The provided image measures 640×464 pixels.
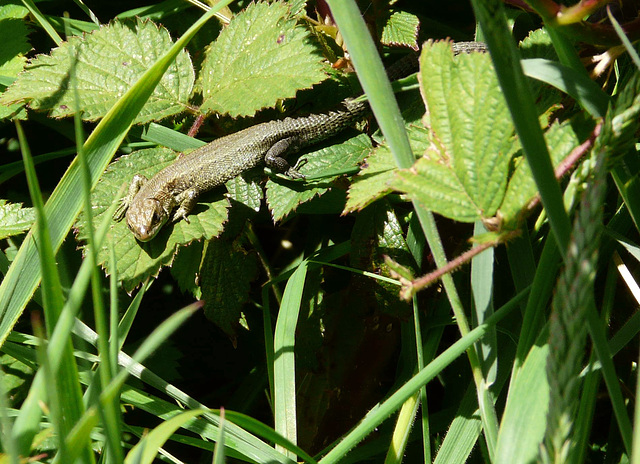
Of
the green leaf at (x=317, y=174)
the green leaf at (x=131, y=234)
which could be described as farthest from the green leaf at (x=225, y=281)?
the green leaf at (x=317, y=174)

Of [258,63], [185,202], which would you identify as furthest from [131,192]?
[258,63]

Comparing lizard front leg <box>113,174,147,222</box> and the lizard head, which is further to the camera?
lizard front leg <box>113,174,147,222</box>

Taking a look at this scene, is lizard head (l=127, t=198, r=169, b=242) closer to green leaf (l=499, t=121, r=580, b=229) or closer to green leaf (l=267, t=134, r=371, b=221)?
green leaf (l=267, t=134, r=371, b=221)

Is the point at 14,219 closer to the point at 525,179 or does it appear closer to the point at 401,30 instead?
the point at 401,30

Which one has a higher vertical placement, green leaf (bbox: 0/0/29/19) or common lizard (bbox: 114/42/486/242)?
green leaf (bbox: 0/0/29/19)

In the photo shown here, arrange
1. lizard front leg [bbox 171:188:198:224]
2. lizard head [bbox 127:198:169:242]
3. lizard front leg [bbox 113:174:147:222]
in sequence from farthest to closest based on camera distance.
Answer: lizard front leg [bbox 113:174:147:222], lizard front leg [bbox 171:188:198:224], lizard head [bbox 127:198:169:242]

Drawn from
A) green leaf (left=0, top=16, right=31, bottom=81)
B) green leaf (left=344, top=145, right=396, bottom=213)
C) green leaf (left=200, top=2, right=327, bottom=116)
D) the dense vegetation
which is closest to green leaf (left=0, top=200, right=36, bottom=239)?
the dense vegetation

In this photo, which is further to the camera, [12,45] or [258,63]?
[12,45]

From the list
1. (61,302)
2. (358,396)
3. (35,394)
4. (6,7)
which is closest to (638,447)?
(35,394)
